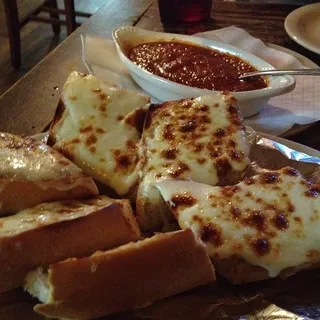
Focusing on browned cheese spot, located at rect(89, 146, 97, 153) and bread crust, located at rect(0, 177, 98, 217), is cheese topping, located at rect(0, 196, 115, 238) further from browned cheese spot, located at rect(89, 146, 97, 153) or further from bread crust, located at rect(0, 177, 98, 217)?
browned cheese spot, located at rect(89, 146, 97, 153)

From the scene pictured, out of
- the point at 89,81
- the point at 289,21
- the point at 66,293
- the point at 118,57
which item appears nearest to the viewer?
the point at 66,293

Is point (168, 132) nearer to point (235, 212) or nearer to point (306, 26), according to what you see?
point (235, 212)

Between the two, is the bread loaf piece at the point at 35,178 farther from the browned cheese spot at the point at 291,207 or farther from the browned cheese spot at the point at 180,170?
the browned cheese spot at the point at 291,207

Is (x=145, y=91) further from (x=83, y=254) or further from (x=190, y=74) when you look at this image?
(x=83, y=254)

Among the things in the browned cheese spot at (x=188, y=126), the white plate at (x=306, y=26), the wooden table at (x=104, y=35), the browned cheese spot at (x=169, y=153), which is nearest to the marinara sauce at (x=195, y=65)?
the wooden table at (x=104, y=35)

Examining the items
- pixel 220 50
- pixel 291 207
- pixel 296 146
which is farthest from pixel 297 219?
pixel 220 50

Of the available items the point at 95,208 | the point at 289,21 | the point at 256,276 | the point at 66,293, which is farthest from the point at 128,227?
the point at 289,21

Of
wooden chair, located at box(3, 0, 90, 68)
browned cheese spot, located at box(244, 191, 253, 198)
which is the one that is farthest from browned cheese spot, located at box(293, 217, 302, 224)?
wooden chair, located at box(3, 0, 90, 68)
